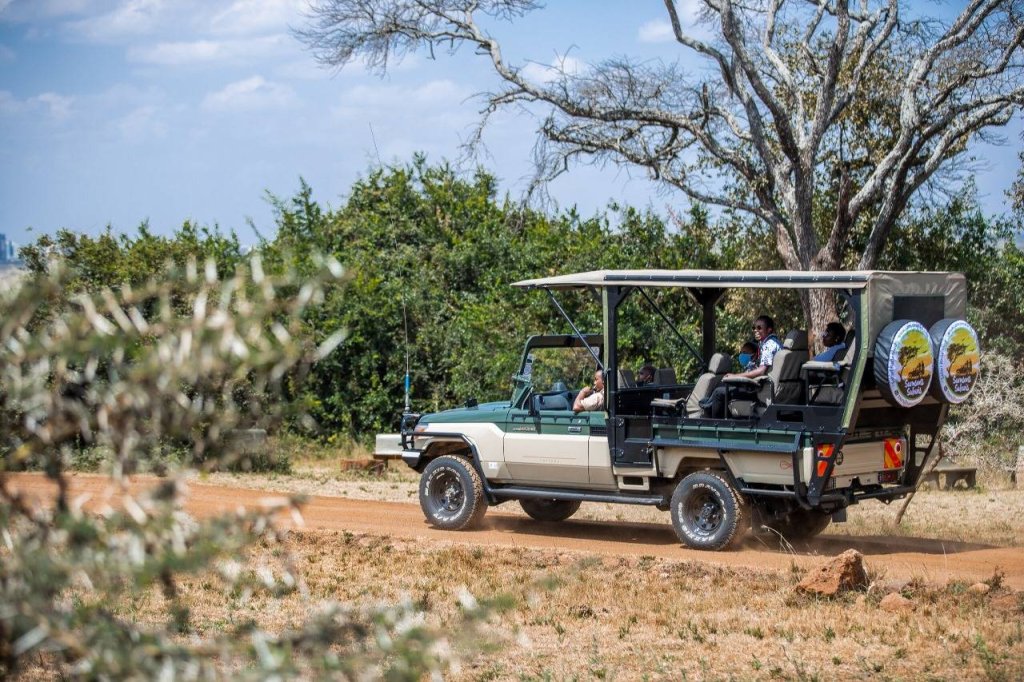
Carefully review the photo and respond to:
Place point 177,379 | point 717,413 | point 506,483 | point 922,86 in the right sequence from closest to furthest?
point 177,379 < point 717,413 < point 506,483 < point 922,86

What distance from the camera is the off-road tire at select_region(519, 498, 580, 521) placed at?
14.7m

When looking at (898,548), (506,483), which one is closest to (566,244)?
(506,483)

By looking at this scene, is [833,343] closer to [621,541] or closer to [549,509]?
[621,541]

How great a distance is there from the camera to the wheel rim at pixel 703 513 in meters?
12.3

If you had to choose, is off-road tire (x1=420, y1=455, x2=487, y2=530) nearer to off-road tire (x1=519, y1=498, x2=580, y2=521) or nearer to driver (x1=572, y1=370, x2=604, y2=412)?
off-road tire (x1=519, y1=498, x2=580, y2=521)

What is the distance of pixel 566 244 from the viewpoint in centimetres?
2384

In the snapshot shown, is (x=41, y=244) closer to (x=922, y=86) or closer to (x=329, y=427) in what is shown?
(x=329, y=427)

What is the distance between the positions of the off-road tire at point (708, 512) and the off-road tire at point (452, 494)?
2.35m

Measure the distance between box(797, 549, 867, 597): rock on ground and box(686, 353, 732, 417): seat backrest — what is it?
105 inches

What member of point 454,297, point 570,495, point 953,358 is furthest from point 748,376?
point 454,297

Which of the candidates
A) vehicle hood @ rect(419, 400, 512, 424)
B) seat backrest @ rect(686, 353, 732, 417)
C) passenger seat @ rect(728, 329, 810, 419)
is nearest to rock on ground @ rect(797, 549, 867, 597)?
passenger seat @ rect(728, 329, 810, 419)

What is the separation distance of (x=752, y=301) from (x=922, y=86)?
456 centimetres

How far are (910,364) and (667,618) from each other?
338 centimetres

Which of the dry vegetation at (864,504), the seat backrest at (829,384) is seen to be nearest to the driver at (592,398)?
the seat backrest at (829,384)
